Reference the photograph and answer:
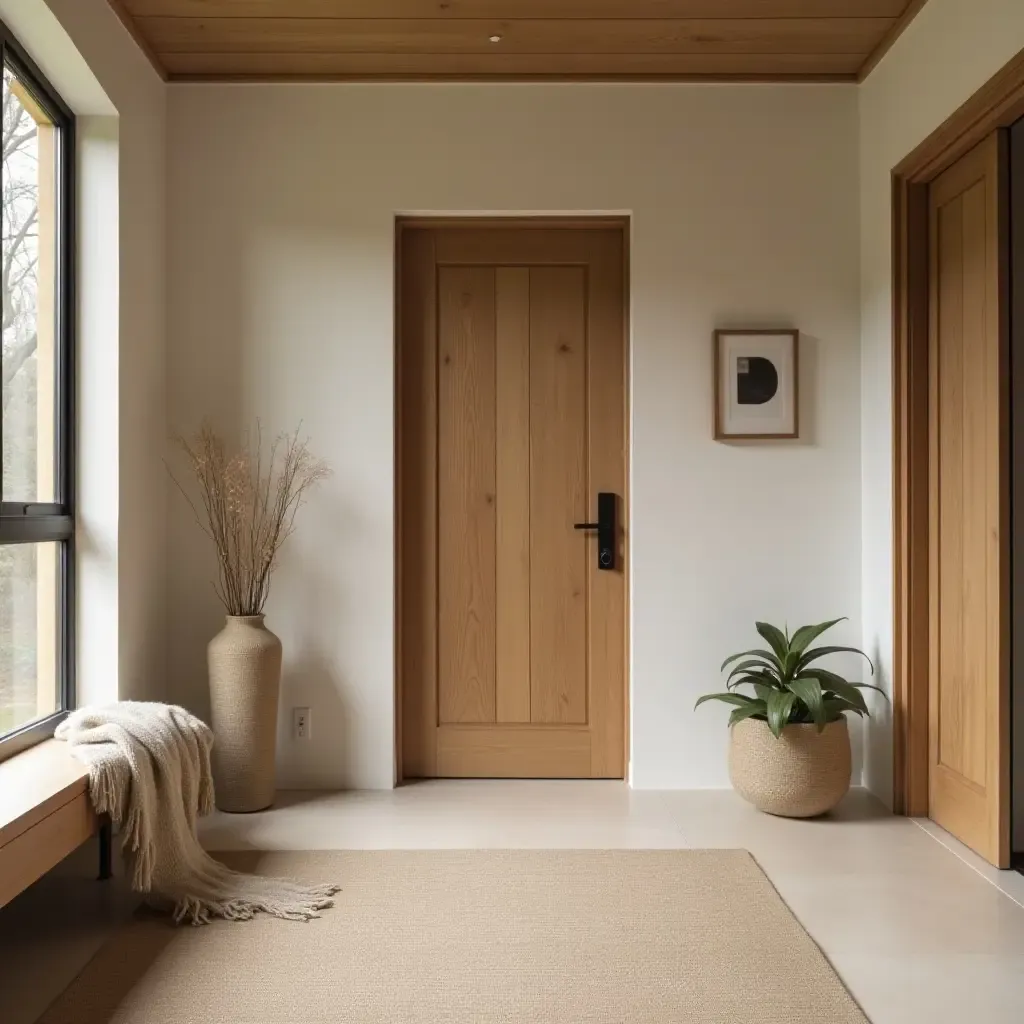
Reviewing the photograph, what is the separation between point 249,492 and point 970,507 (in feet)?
7.75

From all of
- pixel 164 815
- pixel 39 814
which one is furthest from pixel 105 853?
pixel 39 814

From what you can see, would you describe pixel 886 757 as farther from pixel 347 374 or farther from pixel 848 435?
pixel 347 374

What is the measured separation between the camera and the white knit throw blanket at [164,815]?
2.39 metres

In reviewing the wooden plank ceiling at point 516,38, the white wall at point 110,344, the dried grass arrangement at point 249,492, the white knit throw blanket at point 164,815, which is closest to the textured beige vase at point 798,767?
the white knit throw blanket at point 164,815

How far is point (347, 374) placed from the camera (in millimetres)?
3543

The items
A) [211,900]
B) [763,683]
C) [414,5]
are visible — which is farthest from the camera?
[763,683]

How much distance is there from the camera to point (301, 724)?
3555mm

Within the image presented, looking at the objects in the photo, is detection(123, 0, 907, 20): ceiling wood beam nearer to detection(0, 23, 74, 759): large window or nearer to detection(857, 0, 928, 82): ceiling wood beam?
detection(857, 0, 928, 82): ceiling wood beam

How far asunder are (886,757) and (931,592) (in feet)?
1.96

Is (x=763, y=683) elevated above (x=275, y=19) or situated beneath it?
situated beneath

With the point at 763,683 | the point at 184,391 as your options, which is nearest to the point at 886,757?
the point at 763,683

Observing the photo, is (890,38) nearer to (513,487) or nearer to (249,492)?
(513,487)

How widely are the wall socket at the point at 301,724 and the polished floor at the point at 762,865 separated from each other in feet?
0.71

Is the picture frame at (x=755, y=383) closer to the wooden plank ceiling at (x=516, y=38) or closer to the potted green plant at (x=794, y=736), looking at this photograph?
the potted green plant at (x=794, y=736)
